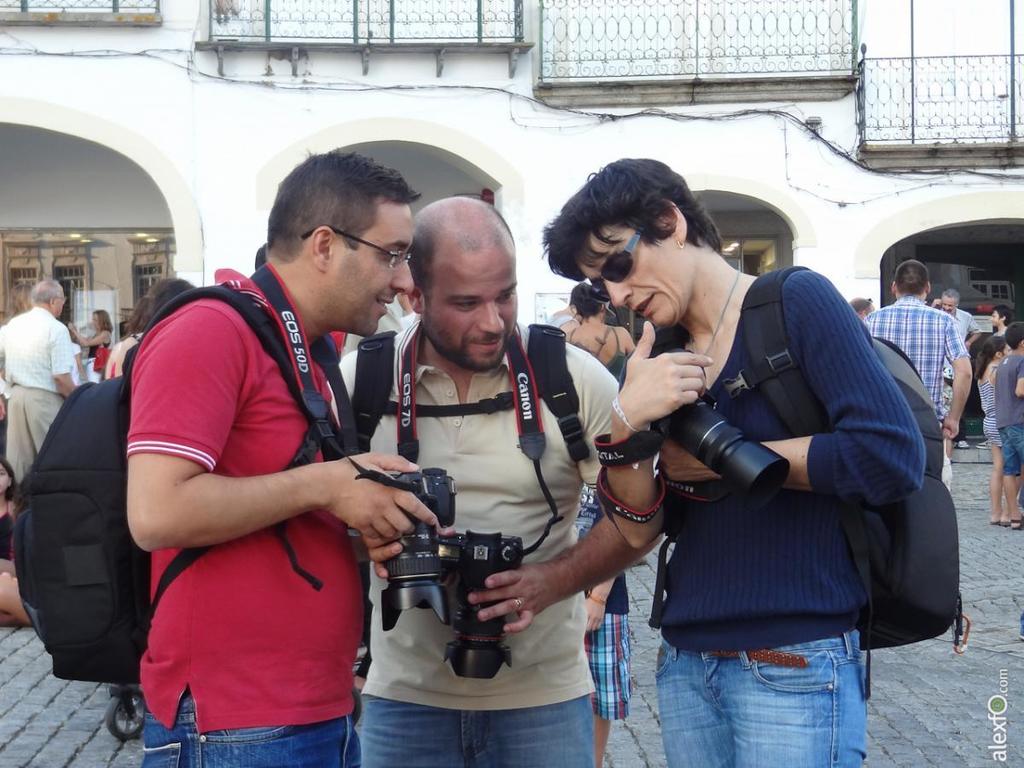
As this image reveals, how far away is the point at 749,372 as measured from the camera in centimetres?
236

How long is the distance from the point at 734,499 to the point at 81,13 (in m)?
13.3

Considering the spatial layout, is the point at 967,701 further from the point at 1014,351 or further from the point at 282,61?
the point at 282,61

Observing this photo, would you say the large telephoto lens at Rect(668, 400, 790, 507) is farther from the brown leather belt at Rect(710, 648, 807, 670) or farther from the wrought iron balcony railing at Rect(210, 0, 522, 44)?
the wrought iron balcony railing at Rect(210, 0, 522, 44)

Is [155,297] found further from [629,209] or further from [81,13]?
[81,13]

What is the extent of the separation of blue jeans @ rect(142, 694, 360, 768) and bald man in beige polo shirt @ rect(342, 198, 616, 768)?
1.83 feet

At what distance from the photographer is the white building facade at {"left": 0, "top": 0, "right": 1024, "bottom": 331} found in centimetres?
1415

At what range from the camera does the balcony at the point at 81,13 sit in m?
13.9

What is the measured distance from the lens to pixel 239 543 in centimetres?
215

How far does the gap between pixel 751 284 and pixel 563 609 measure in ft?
2.83

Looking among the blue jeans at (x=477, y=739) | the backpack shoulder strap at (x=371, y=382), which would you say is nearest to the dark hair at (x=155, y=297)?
the backpack shoulder strap at (x=371, y=382)

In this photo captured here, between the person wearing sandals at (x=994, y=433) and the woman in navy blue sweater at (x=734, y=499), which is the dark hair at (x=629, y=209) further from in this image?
the person wearing sandals at (x=994, y=433)

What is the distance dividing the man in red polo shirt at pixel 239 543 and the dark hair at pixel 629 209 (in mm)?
683

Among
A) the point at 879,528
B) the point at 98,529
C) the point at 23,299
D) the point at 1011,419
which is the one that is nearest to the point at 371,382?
the point at 98,529

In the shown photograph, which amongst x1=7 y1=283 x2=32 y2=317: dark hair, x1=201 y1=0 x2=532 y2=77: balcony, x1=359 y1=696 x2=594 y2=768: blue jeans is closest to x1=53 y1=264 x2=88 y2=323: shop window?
x1=201 y1=0 x2=532 y2=77: balcony
